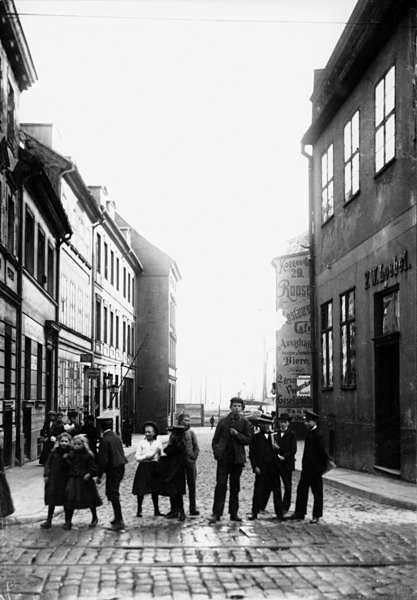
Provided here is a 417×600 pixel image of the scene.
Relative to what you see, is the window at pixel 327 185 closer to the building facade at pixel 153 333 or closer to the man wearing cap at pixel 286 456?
the man wearing cap at pixel 286 456

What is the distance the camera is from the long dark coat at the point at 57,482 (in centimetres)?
1181

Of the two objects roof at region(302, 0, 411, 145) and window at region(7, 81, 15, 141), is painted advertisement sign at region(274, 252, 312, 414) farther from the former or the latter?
window at region(7, 81, 15, 141)

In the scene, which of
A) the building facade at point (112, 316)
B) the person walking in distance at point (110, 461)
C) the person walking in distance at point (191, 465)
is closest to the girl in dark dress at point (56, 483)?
the person walking in distance at point (110, 461)

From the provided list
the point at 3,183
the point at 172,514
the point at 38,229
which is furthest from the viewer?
the point at 38,229

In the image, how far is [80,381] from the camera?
36531 mm

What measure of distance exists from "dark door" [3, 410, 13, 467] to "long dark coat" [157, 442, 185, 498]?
9.49 m

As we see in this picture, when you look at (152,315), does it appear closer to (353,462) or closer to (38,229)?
(38,229)

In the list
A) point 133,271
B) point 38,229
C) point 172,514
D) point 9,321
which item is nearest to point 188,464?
point 172,514

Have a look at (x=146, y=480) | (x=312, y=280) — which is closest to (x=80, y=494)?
(x=146, y=480)

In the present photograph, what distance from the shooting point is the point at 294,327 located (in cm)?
2894

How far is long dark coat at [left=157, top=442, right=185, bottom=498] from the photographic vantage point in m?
12.7

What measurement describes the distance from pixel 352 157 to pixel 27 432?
39.7ft

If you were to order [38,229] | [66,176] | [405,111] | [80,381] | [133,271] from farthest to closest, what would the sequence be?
[133,271]
[80,381]
[66,176]
[38,229]
[405,111]

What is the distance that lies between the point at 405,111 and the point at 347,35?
159 inches
